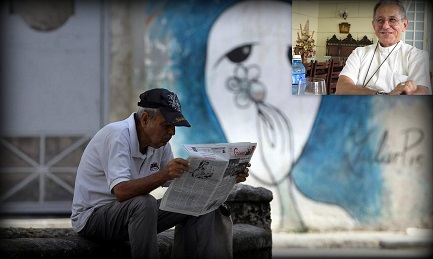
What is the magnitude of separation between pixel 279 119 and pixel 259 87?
0.39 m

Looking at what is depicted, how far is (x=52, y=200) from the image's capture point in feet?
30.8

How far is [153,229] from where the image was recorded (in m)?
4.46

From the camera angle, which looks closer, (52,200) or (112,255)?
(112,255)

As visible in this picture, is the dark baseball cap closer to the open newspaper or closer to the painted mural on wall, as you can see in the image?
the open newspaper

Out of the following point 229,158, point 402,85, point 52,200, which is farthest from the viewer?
point 52,200

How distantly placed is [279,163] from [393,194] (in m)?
1.20

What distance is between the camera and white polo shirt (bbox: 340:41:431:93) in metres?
8.01

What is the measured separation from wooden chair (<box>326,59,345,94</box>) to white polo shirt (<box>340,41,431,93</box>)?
0.05m

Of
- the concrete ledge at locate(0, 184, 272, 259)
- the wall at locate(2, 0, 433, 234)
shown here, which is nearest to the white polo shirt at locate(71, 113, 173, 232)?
the concrete ledge at locate(0, 184, 272, 259)

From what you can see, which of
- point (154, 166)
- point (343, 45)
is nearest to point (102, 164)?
point (154, 166)

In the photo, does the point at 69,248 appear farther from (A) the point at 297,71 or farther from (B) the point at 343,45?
(A) the point at 297,71

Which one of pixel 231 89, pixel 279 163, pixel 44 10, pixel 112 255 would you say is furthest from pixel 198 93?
pixel 112 255

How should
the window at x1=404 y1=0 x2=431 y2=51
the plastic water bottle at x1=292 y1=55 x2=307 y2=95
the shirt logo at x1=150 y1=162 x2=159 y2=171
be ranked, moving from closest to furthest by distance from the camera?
the shirt logo at x1=150 y1=162 x2=159 y2=171, the window at x1=404 y1=0 x2=431 y2=51, the plastic water bottle at x1=292 y1=55 x2=307 y2=95

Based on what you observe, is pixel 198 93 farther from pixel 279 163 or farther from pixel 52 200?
pixel 52 200
